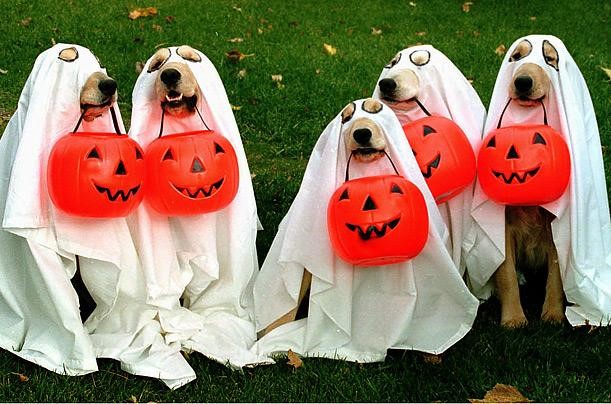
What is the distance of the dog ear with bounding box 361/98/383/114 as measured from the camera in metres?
4.37

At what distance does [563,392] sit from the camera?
4.11 metres

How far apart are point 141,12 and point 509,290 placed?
7505 mm

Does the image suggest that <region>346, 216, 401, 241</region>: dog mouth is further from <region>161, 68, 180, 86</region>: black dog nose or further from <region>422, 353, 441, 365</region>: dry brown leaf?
<region>161, 68, 180, 86</region>: black dog nose

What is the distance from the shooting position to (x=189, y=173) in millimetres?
4340

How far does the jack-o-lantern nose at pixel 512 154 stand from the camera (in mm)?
4422

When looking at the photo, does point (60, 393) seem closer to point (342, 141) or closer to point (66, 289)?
point (66, 289)

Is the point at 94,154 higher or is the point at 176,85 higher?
the point at 176,85

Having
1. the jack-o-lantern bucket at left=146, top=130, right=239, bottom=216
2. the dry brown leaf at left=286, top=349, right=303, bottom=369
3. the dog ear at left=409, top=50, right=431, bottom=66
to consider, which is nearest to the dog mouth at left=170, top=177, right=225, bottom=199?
the jack-o-lantern bucket at left=146, top=130, right=239, bottom=216

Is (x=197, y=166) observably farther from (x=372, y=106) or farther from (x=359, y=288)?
(x=359, y=288)

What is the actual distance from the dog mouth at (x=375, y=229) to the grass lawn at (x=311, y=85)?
2.36 ft

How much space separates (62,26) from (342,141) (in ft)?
22.5

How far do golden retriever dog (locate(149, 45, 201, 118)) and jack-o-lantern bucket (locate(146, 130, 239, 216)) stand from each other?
0.17 metres

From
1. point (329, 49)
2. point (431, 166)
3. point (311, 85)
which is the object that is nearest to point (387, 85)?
point (431, 166)

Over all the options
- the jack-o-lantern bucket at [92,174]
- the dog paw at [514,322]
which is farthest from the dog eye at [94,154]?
the dog paw at [514,322]
